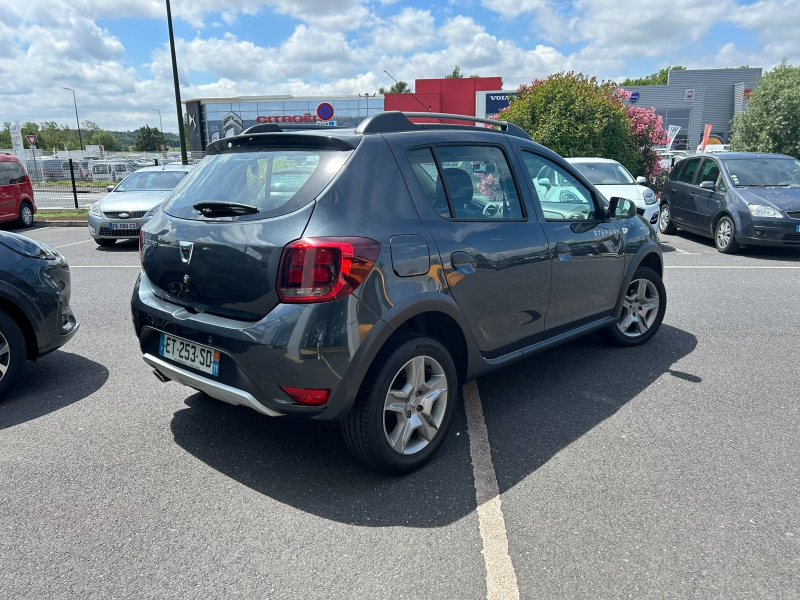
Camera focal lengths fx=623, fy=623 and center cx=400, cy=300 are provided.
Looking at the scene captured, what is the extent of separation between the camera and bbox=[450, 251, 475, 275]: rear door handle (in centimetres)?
332

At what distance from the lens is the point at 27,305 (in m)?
4.26

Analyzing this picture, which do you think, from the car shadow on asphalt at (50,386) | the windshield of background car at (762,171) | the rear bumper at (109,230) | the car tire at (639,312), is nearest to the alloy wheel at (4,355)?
the car shadow on asphalt at (50,386)

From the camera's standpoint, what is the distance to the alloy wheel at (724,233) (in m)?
10.7

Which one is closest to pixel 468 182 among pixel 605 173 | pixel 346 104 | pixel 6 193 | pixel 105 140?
pixel 605 173

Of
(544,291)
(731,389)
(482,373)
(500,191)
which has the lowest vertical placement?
(731,389)

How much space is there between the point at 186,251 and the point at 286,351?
85 centimetres

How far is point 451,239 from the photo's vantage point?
10.9 ft

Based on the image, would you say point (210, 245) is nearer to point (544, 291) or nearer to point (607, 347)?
point (544, 291)

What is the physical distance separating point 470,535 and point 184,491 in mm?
1422

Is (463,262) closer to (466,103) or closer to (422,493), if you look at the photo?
(422,493)

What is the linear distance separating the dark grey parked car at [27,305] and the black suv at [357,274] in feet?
4.15

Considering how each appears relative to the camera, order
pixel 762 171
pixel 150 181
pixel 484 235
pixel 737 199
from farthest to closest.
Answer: pixel 150 181, pixel 762 171, pixel 737 199, pixel 484 235

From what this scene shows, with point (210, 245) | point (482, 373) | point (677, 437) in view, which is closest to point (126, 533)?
point (210, 245)

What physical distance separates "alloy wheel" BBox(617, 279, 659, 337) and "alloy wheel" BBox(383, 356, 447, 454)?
2466 millimetres
